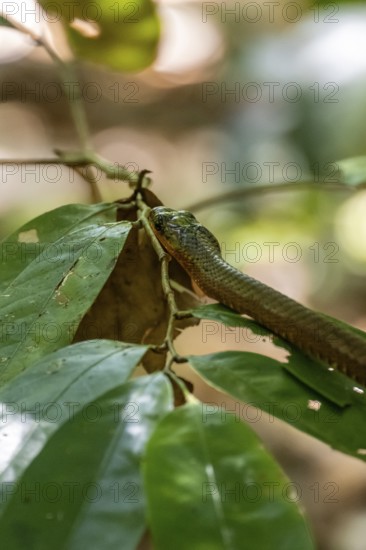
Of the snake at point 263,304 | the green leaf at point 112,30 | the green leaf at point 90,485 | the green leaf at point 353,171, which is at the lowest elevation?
the green leaf at point 90,485

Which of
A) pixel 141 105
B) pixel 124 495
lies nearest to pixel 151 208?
pixel 124 495

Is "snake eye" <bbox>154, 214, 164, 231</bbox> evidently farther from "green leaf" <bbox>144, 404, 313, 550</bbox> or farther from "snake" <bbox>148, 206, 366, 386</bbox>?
"green leaf" <bbox>144, 404, 313, 550</bbox>

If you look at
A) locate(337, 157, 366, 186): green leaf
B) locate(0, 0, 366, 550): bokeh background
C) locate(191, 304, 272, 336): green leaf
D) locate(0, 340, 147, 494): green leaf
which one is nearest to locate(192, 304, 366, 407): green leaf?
locate(191, 304, 272, 336): green leaf

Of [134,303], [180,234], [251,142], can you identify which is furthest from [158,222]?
[251,142]

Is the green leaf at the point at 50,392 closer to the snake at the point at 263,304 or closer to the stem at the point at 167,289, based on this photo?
the stem at the point at 167,289

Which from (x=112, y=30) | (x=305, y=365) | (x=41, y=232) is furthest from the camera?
(x=112, y=30)

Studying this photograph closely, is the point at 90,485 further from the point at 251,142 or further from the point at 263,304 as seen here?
the point at 251,142

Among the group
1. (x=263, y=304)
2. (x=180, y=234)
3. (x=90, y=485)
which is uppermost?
(x=180, y=234)

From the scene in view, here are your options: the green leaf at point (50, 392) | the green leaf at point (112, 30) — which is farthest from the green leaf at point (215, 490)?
the green leaf at point (112, 30)
